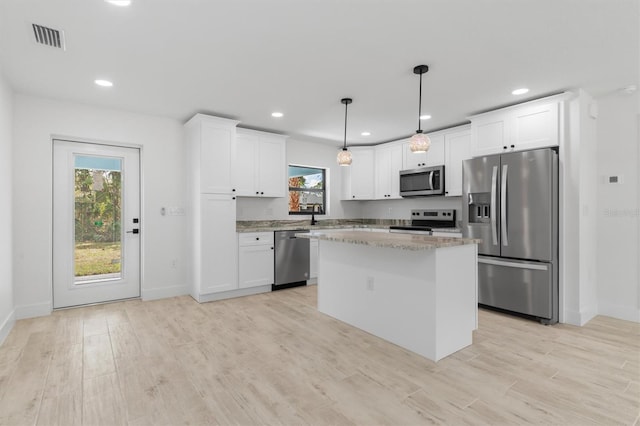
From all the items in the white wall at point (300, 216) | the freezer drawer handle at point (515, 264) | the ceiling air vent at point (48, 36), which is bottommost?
the freezer drawer handle at point (515, 264)

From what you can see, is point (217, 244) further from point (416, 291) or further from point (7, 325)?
point (416, 291)

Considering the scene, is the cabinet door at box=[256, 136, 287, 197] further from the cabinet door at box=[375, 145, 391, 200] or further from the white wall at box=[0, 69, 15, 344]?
the white wall at box=[0, 69, 15, 344]

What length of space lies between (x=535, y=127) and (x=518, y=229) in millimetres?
1152

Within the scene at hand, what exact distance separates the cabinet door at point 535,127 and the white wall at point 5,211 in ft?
17.3

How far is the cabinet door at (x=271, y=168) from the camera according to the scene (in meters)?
5.03

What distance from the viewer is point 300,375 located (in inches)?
90.1

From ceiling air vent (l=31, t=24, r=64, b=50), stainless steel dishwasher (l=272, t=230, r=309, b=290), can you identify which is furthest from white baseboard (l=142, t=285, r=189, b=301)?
ceiling air vent (l=31, t=24, r=64, b=50)

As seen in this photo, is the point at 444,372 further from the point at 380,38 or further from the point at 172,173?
the point at 172,173

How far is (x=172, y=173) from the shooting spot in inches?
176

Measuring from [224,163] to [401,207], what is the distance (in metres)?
3.30

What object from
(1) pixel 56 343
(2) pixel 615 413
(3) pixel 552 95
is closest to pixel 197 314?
(1) pixel 56 343

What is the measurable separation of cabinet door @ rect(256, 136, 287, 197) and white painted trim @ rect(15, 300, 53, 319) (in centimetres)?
289

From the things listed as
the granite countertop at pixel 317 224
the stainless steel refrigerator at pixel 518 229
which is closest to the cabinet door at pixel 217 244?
the granite countertop at pixel 317 224

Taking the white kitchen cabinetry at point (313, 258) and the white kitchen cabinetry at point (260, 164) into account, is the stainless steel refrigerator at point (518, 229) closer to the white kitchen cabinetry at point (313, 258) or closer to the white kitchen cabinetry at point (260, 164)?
the white kitchen cabinetry at point (313, 258)
